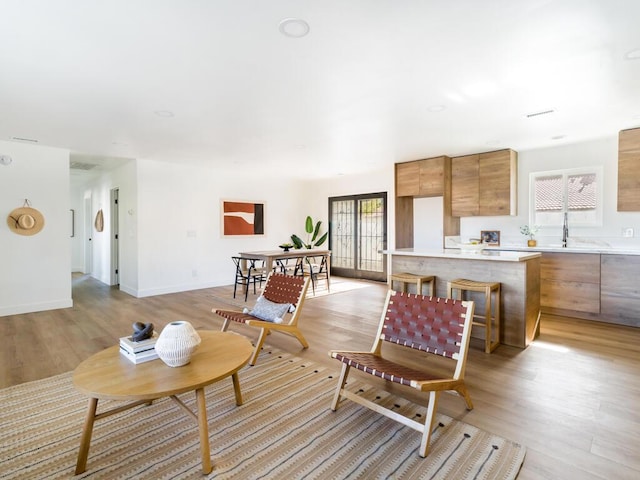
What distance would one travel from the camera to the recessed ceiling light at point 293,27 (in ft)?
6.66

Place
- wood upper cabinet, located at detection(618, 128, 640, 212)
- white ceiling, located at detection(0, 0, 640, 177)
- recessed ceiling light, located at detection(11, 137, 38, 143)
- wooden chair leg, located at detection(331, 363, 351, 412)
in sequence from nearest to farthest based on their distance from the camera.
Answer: white ceiling, located at detection(0, 0, 640, 177) → wooden chair leg, located at detection(331, 363, 351, 412) → wood upper cabinet, located at detection(618, 128, 640, 212) → recessed ceiling light, located at detection(11, 137, 38, 143)

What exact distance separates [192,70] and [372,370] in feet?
8.56

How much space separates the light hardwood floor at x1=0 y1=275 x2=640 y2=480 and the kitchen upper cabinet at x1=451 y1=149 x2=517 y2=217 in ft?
6.35

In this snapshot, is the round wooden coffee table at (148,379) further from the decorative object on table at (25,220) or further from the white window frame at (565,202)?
the white window frame at (565,202)

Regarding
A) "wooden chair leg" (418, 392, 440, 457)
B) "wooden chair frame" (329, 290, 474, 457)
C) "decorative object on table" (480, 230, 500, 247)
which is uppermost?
"decorative object on table" (480, 230, 500, 247)

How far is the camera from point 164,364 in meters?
1.97

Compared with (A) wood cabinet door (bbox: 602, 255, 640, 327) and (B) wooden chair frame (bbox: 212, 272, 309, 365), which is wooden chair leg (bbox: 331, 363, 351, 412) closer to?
(B) wooden chair frame (bbox: 212, 272, 309, 365)

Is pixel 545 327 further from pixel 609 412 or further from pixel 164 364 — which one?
pixel 164 364

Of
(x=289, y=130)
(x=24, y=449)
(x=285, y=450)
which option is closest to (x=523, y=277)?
(x=285, y=450)

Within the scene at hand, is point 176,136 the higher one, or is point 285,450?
point 176,136

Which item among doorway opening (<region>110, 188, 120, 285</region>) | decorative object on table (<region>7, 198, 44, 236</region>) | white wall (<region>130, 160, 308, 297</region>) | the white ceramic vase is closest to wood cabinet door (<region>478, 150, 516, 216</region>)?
white wall (<region>130, 160, 308, 297</region>)

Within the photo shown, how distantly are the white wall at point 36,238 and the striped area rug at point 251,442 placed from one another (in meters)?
3.14

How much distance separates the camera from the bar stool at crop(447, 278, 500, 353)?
10.7 ft

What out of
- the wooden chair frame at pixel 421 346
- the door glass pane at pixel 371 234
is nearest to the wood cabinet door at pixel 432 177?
the door glass pane at pixel 371 234
